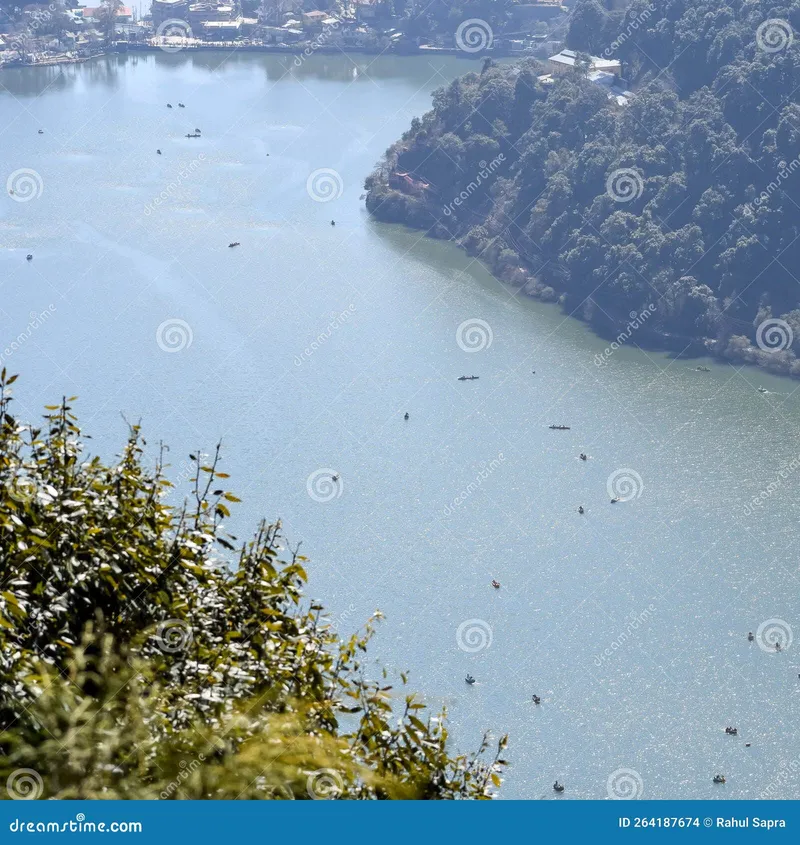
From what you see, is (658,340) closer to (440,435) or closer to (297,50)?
(440,435)

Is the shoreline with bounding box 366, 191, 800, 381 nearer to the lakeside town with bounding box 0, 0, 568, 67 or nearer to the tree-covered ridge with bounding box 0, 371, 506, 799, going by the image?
the lakeside town with bounding box 0, 0, 568, 67

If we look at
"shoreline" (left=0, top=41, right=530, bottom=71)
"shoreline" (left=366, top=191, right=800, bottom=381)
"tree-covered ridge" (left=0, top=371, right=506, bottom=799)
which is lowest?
"shoreline" (left=366, top=191, right=800, bottom=381)

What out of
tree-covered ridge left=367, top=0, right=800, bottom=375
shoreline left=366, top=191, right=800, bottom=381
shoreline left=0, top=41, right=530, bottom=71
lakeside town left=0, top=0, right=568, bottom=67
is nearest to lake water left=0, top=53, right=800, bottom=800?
shoreline left=366, top=191, right=800, bottom=381

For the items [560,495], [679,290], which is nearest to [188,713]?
[560,495]

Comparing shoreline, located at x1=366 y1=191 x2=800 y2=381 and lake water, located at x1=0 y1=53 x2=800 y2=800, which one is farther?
shoreline, located at x1=366 y1=191 x2=800 y2=381

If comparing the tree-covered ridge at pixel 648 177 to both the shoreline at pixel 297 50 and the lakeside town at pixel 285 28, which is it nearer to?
the shoreline at pixel 297 50

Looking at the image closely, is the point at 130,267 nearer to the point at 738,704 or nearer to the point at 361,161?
the point at 361,161

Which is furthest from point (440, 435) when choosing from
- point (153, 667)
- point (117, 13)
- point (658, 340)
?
point (117, 13)
